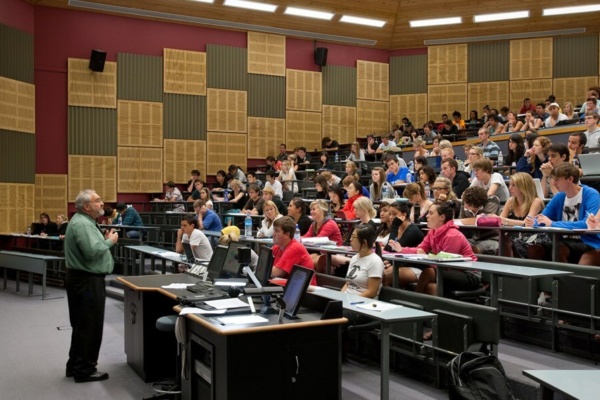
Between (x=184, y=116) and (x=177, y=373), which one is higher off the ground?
(x=184, y=116)

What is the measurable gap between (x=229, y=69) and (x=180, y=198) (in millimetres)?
3882

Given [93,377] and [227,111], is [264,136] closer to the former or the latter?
[227,111]

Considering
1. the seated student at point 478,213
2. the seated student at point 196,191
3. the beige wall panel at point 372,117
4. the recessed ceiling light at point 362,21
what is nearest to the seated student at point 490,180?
the seated student at point 478,213

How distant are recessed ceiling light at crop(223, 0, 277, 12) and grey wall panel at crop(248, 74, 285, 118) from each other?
1.80m

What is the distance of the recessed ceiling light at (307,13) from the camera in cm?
1495

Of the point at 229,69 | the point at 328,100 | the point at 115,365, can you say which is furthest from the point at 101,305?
the point at 328,100

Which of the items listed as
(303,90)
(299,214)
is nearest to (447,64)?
(303,90)

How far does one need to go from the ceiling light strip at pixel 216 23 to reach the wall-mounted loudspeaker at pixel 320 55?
34cm

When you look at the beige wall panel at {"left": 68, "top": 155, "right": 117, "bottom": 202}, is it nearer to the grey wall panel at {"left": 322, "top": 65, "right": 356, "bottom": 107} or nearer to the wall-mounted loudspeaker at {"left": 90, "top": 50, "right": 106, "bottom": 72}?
the wall-mounted loudspeaker at {"left": 90, "top": 50, "right": 106, "bottom": 72}

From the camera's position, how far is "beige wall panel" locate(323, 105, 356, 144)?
1678 cm

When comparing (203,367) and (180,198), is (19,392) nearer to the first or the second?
(203,367)

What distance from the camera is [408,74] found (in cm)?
1727

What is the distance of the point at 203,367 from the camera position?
3635 mm

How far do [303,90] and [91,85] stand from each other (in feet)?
18.4
